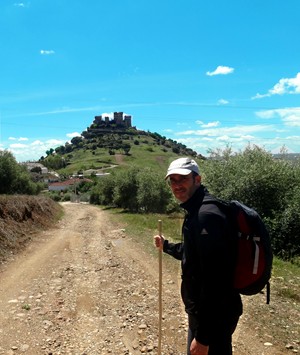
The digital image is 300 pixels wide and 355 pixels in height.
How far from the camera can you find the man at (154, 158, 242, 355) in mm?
2701

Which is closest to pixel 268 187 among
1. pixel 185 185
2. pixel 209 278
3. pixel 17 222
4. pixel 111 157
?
pixel 17 222

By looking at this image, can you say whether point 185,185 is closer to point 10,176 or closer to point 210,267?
point 210,267

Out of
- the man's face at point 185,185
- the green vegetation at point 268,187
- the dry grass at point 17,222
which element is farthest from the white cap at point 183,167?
the green vegetation at point 268,187

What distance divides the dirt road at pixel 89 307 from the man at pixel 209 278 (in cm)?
324

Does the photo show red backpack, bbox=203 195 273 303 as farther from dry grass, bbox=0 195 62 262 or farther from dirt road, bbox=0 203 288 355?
dry grass, bbox=0 195 62 262

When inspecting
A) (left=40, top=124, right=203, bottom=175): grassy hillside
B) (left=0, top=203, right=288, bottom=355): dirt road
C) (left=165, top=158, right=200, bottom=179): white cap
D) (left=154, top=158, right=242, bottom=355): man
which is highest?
(left=40, top=124, right=203, bottom=175): grassy hillside

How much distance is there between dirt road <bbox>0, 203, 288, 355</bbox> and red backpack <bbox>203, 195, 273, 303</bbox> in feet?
11.6

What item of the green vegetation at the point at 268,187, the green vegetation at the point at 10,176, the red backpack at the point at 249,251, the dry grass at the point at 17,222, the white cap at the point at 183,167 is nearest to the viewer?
the red backpack at the point at 249,251

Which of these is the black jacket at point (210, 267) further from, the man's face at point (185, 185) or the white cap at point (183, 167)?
the white cap at point (183, 167)

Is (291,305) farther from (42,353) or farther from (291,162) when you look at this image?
(291,162)

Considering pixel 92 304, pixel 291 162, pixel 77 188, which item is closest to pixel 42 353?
pixel 92 304

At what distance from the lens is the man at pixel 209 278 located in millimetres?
2701

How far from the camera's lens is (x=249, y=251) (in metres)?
2.80

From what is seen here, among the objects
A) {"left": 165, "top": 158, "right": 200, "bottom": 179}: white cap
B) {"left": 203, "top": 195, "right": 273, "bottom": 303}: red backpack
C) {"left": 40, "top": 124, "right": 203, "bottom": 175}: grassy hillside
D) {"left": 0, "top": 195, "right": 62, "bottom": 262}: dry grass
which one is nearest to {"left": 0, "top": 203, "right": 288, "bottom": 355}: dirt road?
{"left": 0, "top": 195, "right": 62, "bottom": 262}: dry grass
